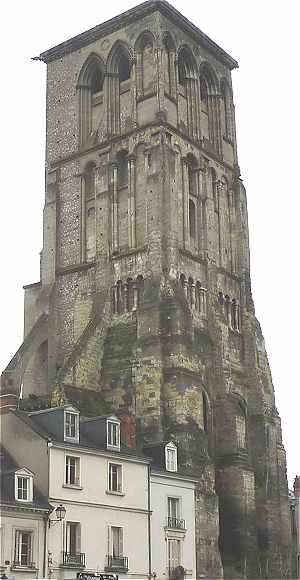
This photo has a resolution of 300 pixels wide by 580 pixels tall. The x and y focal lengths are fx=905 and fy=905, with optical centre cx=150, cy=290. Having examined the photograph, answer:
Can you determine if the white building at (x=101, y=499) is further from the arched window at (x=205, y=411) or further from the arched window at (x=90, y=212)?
Answer: the arched window at (x=90, y=212)

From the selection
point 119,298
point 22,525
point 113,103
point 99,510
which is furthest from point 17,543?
point 113,103

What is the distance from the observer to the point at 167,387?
144ft

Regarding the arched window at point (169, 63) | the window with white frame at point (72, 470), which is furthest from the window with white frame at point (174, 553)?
the arched window at point (169, 63)

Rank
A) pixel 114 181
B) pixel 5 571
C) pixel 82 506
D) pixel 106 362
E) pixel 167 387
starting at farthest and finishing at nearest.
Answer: pixel 114 181
pixel 106 362
pixel 167 387
pixel 82 506
pixel 5 571

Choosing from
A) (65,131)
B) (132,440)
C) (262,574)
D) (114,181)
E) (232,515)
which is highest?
(65,131)

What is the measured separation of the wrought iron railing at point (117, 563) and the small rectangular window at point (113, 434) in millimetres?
4299

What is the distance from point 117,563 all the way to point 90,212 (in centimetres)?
2418

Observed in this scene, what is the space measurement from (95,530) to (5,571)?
4.55m

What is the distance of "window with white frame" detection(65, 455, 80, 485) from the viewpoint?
107ft

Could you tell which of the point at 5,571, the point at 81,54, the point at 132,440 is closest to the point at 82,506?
the point at 5,571

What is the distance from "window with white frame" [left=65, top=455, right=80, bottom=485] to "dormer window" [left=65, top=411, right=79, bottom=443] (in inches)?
33.9

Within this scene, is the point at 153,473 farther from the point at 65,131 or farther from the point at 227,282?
the point at 65,131

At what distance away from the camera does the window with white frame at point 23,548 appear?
1161 inches

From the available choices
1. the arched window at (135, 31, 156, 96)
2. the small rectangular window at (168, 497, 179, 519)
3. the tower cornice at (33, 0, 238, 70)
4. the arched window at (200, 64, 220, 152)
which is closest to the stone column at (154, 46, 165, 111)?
the arched window at (135, 31, 156, 96)
